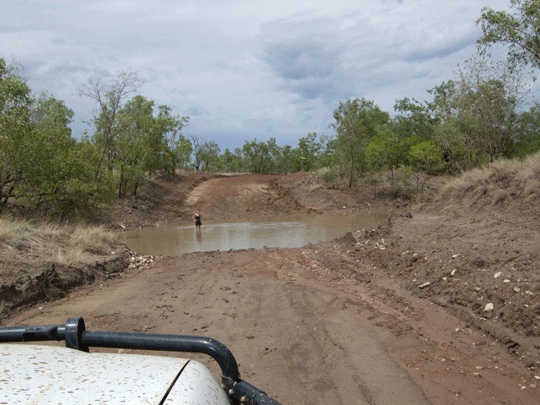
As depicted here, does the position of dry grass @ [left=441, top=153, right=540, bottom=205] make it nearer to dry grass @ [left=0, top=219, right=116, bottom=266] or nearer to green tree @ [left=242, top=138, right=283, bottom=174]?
dry grass @ [left=0, top=219, right=116, bottom=266]

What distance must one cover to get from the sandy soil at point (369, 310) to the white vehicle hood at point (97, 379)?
2.74 m

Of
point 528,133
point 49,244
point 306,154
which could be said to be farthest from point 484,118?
point 306,154

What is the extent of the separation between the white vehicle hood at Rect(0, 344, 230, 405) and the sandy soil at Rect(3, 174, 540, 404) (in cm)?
274

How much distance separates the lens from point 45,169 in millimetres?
15195

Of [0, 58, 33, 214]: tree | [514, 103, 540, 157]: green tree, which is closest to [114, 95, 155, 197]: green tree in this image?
[0, 58, 33, 214]: tree

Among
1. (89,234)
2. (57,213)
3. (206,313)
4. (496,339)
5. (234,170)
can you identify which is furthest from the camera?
(234,170)

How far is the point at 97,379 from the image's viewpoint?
1.43 meters

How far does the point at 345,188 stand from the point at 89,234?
90.7 ft

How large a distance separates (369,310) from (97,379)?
5.55 m

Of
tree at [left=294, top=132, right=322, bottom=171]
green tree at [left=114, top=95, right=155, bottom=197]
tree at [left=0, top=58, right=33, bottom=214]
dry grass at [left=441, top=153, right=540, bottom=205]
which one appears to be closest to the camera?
dry grass at [left=441, top=153, right=540, bottom=205]

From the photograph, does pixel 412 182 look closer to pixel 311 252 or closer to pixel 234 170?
pixel 311 252

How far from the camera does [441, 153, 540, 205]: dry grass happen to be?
35.2ft

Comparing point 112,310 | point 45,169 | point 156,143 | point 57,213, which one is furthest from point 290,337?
point 156,143

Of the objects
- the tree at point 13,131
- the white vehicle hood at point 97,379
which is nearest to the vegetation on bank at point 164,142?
the tree at point 13,131
